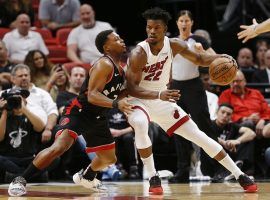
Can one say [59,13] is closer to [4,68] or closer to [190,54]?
[4,68]

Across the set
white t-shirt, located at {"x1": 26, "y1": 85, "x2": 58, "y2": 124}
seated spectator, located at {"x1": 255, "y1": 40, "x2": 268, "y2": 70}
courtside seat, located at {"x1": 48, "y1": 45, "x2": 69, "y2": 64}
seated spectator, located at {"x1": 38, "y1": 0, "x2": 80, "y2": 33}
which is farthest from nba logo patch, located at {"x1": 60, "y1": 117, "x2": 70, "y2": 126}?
seated spectator, located at {"x1": 38, "y1": 0, "x2": 80, "y2": 33}

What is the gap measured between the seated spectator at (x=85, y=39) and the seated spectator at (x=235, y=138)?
2881 millimetres

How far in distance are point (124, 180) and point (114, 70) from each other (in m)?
2.79

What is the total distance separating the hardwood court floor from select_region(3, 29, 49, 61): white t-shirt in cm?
352

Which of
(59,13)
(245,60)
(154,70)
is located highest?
(59,13)

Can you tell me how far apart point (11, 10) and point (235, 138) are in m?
4.74

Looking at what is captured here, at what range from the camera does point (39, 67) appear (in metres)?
10.7

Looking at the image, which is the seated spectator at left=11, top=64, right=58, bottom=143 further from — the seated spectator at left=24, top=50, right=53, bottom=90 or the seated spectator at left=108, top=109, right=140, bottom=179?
the seated spectator at left=108, top=109, right=140, bottom=179

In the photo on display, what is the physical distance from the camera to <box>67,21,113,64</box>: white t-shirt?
1184cm

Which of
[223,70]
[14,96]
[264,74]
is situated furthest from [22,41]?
[223,70]

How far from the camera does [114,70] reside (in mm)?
7090

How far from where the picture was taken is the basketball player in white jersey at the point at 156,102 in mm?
7086

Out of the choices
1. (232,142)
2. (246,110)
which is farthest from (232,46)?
(232,142)

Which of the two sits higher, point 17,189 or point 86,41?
point 86,41
